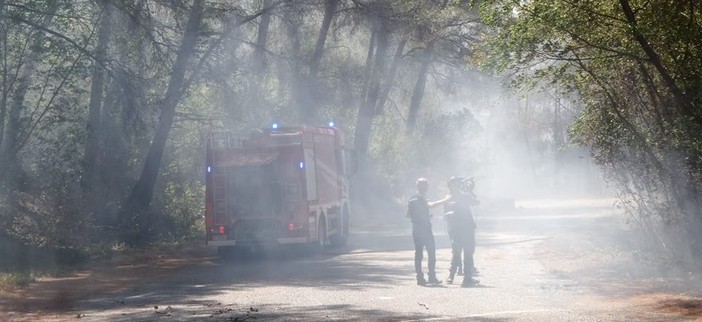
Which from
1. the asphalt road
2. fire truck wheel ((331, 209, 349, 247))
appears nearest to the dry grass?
the asphalt road

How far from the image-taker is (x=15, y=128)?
2722 cm

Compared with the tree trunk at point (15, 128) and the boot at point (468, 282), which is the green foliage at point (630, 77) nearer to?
the boot at point (468, 282)

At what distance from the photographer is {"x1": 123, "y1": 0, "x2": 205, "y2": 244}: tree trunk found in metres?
29.3

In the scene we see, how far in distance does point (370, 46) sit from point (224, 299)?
29503 mm

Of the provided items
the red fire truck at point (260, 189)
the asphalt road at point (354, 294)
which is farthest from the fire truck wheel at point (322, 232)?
the red fire truck at point (260, 189)

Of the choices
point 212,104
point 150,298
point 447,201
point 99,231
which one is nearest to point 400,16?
point 212,104

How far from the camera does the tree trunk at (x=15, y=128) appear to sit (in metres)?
26.3

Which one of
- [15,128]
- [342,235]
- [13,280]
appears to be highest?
[15,128]

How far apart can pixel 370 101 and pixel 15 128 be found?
23.1m

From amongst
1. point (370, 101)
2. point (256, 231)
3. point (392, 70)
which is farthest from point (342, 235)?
point (370, 101)

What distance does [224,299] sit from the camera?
672 inches

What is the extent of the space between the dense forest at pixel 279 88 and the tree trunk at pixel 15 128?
2.1 inches

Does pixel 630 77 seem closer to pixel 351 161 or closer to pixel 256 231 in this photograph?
pixel 256 231

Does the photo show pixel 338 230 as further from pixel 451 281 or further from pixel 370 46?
pixel 370 46
